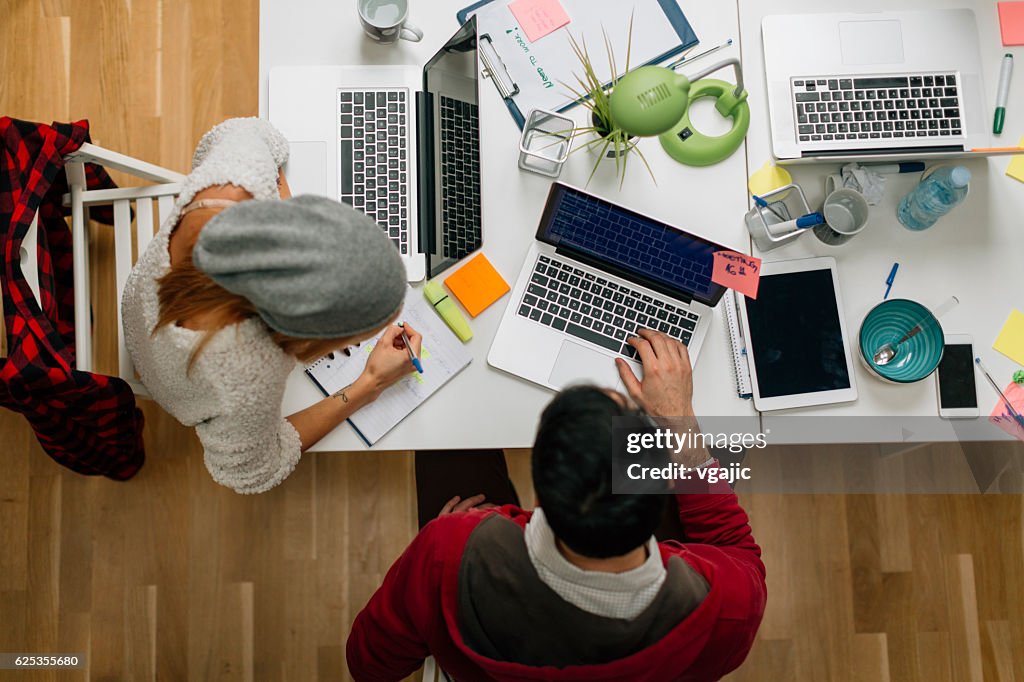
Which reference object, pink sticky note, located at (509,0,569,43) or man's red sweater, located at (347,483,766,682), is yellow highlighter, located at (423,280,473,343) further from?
pink sticky note, located at (509,0,569,43)

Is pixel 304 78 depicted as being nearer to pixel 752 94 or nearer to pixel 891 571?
pixel 752 94

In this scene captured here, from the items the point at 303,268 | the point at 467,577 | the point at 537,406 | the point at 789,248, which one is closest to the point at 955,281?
the point at 789,248

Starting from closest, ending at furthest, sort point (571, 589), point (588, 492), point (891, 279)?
point (588, 492) → point (571, 589) → point (891, 279)

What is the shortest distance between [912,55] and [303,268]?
1.25 m

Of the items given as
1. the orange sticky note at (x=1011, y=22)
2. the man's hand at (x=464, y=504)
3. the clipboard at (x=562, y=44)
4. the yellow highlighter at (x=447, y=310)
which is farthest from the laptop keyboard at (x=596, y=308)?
the orange sticky note at (x=1011, y=22)

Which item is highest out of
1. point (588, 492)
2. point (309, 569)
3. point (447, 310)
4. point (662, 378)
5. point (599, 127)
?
point (599, 127)

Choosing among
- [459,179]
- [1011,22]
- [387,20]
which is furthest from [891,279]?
[387,20]

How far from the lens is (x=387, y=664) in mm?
1318

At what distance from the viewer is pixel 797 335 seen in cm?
138

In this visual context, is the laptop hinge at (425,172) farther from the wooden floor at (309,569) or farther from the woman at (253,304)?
the wooden floor at (309,569)

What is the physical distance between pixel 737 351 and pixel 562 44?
2.29 ft

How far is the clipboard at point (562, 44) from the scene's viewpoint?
4.72ft

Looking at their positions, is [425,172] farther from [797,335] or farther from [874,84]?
[874,84]

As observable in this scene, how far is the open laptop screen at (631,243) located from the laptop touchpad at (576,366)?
6.7 inches
